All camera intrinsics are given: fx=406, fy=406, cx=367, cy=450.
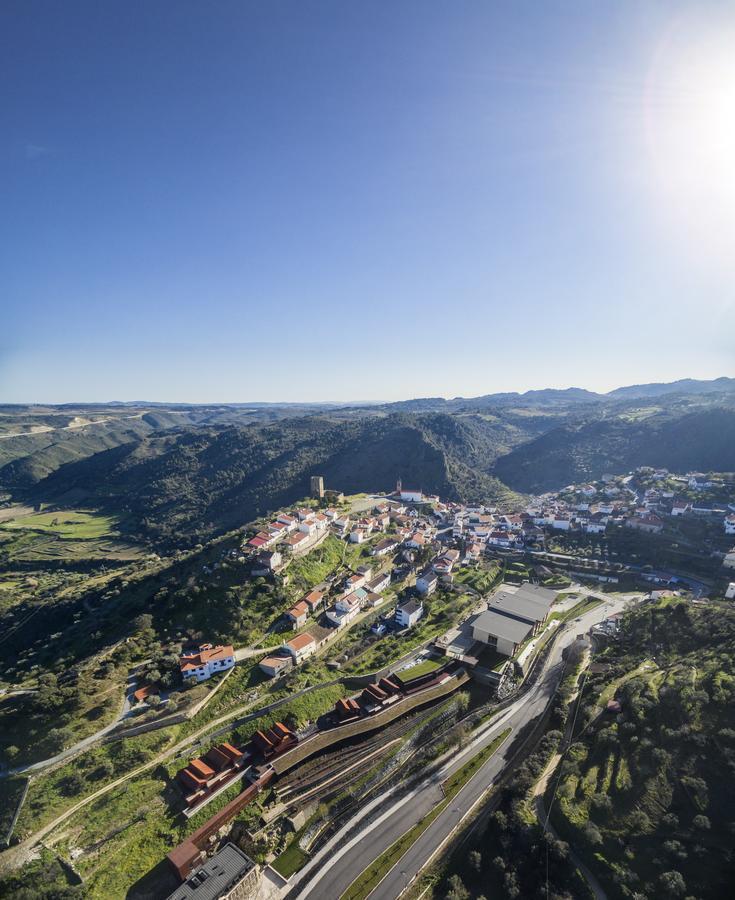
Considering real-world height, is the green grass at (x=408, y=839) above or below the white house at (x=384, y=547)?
below

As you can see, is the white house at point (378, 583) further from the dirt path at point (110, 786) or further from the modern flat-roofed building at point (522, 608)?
the dirt path at point (110, 786)

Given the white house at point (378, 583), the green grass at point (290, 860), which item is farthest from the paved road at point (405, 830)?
the white house at point (378, 583)

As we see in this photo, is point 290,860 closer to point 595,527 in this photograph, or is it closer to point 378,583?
point 378,583

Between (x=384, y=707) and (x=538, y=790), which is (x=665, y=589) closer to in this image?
(x=538, y=790)

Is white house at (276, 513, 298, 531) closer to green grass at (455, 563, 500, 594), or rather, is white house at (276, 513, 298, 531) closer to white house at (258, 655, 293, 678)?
white house at (258, 655, 293, 678)

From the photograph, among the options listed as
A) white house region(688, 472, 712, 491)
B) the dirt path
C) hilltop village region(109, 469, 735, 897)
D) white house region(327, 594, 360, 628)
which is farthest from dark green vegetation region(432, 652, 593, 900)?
white house region(688, 472, 712, 491)
